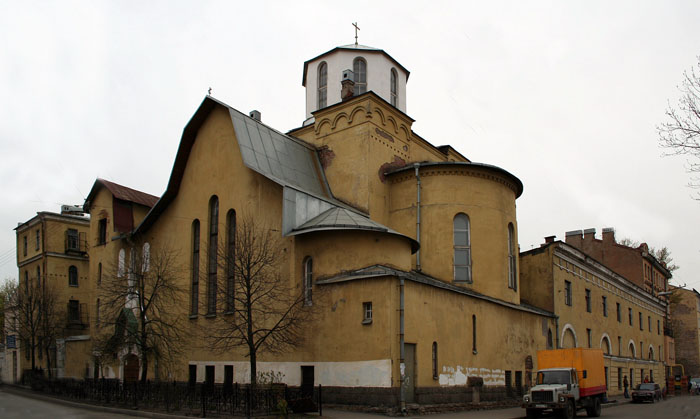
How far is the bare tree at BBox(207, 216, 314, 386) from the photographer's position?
22.2m

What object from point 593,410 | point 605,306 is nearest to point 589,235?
point 605,306

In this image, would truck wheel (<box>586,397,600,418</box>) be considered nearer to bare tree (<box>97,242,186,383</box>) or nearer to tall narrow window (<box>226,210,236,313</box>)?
tall narrow window (<box>226,210,236,313</box>)

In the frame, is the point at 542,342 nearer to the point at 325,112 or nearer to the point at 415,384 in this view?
the point at 415,384

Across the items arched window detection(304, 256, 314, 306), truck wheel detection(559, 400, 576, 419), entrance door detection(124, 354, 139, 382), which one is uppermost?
arched window detection(304, 256, 314, 306)

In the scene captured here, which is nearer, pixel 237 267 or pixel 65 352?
pixel 237 267

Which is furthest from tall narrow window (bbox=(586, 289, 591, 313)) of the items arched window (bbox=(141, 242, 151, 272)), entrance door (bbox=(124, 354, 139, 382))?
entrance door (bbox=(124, 354, 139, 382))

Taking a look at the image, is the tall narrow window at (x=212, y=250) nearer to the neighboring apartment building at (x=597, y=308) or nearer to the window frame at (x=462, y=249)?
the window frame at (x=462, y=249)

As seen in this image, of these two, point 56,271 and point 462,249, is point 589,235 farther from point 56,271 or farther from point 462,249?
point 56,271

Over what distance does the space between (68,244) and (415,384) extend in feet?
114

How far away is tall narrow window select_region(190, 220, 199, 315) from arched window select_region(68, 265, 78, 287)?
2219 cm

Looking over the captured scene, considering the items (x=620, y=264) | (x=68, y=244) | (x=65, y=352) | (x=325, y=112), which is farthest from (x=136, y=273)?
(x=620, y=264)

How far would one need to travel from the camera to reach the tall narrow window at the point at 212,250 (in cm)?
2770

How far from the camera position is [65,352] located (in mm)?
38000

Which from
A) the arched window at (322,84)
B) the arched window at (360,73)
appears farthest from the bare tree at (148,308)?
the arched window at (360,73)
